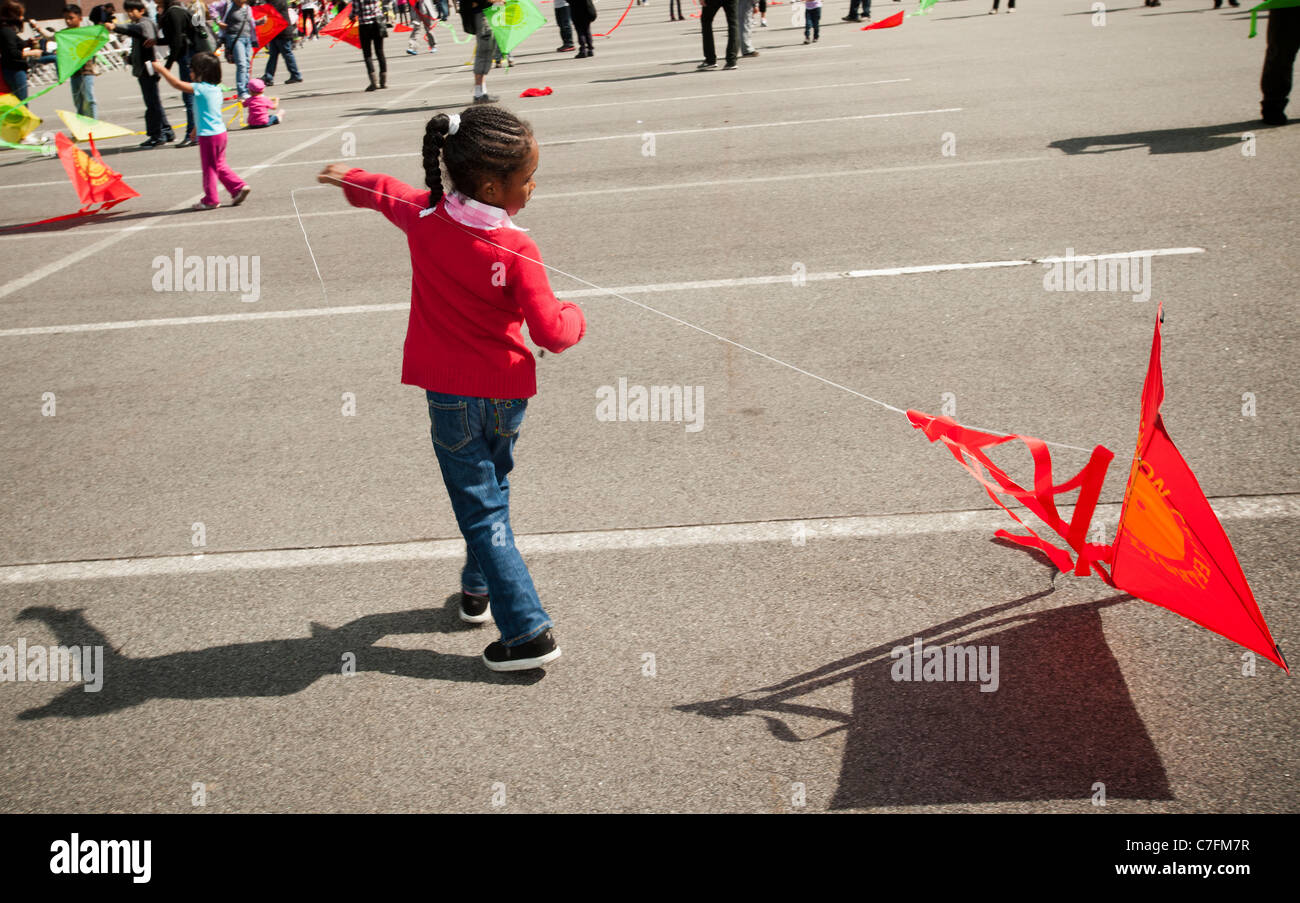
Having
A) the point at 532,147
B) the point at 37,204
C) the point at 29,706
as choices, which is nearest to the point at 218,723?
the point at 29,706

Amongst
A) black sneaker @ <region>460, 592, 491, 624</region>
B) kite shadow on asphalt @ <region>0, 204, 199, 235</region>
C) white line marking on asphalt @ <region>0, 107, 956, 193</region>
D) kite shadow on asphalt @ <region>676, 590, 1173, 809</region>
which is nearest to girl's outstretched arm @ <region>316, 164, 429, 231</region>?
black sneaker @ <region>460, 592, 491, 624</region>

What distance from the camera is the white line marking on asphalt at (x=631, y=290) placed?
6.78 metres

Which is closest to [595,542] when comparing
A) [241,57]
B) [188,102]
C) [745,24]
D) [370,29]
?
[188,102]

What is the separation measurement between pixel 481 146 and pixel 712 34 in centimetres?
1578

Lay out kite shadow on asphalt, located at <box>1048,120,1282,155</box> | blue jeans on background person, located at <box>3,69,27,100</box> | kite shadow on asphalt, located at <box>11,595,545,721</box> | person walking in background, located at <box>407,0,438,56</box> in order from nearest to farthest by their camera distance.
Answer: kite shadow on asphalt, located at <box>11,595,545,721</box>, kite shadow on asphalt, located at <box>1048,120,1282,155</box>, blue jeans on background person, located at <box>3,69,27,100</box>, person walking in background, located at <box>407,0,438,56</box>

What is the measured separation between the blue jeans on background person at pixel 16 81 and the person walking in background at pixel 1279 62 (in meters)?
16.0

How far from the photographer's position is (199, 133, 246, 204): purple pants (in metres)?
9.94

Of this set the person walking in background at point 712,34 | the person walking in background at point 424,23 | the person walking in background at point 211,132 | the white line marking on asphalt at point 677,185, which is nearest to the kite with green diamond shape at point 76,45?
the person walking in background at point 211,132

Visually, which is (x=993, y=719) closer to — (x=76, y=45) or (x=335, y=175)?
(x=335, y=175)

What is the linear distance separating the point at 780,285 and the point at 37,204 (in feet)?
30.3

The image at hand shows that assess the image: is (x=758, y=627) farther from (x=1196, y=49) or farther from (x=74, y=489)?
(x=1196, y=49)

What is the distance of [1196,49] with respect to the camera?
14.6m

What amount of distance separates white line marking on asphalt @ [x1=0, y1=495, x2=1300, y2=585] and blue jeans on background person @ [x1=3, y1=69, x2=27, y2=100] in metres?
13.9

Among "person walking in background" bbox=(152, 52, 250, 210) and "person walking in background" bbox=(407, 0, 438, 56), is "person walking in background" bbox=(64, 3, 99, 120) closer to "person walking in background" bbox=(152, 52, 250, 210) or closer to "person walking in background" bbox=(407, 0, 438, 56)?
"person walking in background" bbox=(152, 52, 250, 210)
